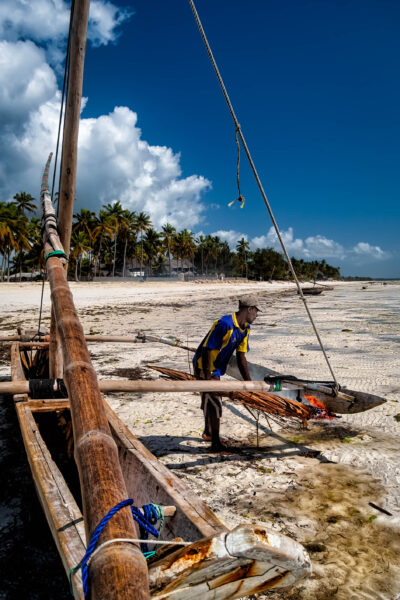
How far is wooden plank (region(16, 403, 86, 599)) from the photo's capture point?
1.74 meters

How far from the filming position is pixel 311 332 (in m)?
12.7

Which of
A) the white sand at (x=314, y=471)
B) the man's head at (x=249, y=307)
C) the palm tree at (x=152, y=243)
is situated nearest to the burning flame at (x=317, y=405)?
the white sand at (x=314, y=471)

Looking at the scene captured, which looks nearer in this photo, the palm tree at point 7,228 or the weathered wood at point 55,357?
the weathered wood at point 55,357

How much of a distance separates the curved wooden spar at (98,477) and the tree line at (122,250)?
42.5 m

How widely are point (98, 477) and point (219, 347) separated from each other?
2.69 m

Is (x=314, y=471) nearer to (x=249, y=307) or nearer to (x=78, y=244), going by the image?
(x=249, y=307)

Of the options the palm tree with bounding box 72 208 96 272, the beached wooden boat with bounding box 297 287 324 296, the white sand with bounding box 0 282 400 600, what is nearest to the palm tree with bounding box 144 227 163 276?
the palm tree with bounding box 72 208 96 272

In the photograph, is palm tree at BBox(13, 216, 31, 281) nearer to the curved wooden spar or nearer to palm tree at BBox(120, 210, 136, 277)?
palm tree at BBox(120, 210, 136, 277)

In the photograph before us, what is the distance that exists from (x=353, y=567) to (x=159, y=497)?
1.42 m

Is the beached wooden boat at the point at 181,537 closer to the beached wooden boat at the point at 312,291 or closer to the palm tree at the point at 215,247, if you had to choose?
the beached wooden boat at the point at 312,291

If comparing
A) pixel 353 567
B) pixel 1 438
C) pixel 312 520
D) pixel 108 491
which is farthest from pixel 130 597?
pixel 1 438

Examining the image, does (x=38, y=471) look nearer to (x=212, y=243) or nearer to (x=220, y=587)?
(x=220, y=587)

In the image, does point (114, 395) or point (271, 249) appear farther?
point (271, 249)

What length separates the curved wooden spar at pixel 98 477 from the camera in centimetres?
119
